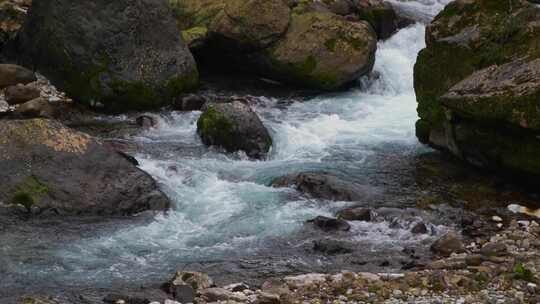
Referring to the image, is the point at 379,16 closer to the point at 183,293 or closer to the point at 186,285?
the point at 186,285

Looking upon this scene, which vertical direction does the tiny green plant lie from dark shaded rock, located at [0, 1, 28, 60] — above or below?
below

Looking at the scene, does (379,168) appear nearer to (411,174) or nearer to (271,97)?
(411,174)

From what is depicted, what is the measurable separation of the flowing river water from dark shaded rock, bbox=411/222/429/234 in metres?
0.10

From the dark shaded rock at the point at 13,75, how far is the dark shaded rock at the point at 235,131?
5.07 meters

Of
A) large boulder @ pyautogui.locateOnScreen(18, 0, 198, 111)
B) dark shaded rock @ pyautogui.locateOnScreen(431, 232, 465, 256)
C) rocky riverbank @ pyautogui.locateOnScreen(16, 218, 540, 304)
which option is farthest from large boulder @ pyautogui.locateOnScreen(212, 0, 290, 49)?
rocky riverbank @ pyautogui.locateOnScreen(16, 218, 540, 304)

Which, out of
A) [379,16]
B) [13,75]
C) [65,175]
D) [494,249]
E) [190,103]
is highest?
[379,16]

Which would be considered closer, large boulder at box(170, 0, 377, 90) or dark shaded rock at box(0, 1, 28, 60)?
dark shaded rock at box(0, 1, 28, 60)

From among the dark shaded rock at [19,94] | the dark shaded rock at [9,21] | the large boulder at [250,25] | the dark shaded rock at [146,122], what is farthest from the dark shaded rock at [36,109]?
the large boulder at [250,25]

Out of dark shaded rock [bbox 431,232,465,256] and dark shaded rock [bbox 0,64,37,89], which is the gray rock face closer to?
dark shaded rock [bbox 431,232,465,256]

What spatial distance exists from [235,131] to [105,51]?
4.49 metres

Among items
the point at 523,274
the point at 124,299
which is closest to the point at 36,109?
the point at 124,299

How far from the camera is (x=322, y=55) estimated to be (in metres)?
21.7

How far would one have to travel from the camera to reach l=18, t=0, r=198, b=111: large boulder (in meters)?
19.5

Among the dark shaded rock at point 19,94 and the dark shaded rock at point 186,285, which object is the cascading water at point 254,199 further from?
the dark shaded rock at point 19,94
